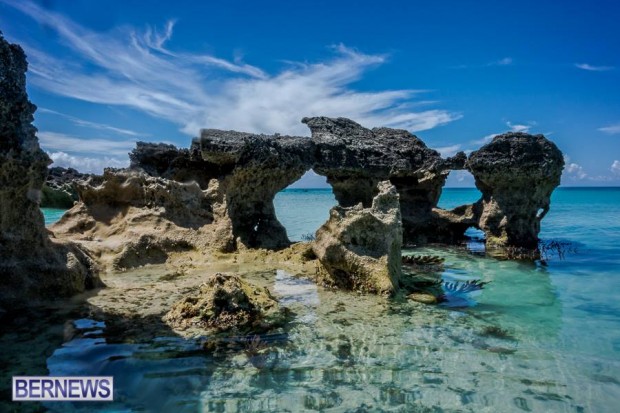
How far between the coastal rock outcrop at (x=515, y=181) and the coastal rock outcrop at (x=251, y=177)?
6.45 m

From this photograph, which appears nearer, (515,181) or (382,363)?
(382,363)

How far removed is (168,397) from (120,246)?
25.1ft

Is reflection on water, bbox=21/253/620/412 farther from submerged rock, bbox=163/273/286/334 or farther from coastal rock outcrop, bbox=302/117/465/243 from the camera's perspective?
coastal rock outcrop, bbox=302/117/465/243

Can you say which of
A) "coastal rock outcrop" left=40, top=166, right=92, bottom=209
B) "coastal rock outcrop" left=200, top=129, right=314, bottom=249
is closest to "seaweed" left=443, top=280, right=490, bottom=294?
"coastal rock outcrop" left=200, top=129, right=314, bottom=249

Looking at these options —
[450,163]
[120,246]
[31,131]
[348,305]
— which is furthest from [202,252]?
[450,163]

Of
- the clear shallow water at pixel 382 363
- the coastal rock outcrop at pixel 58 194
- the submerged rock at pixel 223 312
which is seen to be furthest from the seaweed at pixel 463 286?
the coastal rock outcrop at pixel 58 194

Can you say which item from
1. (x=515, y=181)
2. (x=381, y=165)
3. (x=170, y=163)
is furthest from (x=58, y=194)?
(x=515, y=181)

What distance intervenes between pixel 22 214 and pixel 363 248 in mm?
6143

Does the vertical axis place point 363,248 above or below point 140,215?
below

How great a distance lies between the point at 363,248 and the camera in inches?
384

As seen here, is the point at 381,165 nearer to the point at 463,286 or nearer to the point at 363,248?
the point at 463,286

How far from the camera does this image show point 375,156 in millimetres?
17609

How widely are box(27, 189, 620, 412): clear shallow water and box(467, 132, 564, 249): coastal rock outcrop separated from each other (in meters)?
7.83

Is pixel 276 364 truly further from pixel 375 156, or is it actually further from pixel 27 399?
pixel 375 156
